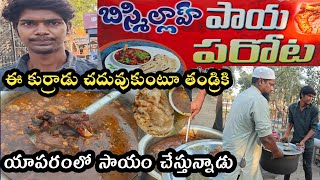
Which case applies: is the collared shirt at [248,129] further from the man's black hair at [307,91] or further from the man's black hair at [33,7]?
the man's black hair at [33,7]

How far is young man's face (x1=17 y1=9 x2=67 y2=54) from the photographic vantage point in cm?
274

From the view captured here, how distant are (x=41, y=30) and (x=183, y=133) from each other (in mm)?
1763

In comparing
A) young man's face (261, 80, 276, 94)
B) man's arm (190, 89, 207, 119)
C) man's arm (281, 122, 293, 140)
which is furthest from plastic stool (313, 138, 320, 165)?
man's arm (190, 89, 207, 119)

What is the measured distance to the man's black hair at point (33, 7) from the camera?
2738mm

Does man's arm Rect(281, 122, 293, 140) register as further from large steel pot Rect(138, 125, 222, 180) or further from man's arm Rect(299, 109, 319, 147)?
large steel pot Rect(138, 125, 222, 180)

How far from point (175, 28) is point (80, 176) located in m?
1.81

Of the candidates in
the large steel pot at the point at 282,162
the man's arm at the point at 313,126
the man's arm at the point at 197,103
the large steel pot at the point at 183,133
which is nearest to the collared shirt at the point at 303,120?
the man's arm at the point at 313,126

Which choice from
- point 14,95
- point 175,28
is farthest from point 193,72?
point 14,95

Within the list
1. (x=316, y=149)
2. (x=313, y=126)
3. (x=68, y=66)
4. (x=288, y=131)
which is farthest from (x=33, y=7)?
(x=316, y=149)

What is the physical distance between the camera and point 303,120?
3605 millimetres

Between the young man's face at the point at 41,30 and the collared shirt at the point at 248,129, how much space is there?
1.93 m

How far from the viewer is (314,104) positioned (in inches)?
141

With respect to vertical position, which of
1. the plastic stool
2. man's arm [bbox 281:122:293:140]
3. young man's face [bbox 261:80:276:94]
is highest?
young man's face [bbox 261:80:276:94]

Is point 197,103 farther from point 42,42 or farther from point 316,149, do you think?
point 316,149
